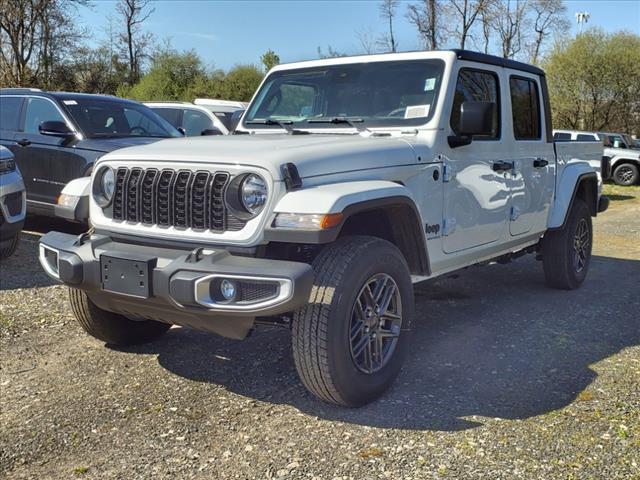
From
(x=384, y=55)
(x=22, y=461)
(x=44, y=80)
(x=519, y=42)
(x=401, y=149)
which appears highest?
(x=519, y=42)

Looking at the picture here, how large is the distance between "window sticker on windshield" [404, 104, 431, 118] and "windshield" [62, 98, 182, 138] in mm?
4931

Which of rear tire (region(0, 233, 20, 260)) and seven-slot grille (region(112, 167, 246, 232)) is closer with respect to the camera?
seven-slot grille (region(112, 167, 246, 232))

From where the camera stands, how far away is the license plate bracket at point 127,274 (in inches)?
128

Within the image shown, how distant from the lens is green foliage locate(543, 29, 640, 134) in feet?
88.4

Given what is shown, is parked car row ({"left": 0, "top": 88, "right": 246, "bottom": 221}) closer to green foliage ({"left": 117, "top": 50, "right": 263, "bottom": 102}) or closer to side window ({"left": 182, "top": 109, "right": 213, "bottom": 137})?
side window ({"left": 182, "top": 109, "right": 213, "bottom": 137})

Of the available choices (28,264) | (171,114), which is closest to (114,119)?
(28,264)

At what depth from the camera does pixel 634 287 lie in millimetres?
6672

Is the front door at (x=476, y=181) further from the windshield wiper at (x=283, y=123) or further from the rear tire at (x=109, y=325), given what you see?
the rear tire at (x=109, y=325)

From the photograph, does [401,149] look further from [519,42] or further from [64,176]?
[519,42]

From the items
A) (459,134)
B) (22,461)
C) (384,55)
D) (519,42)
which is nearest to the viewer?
(22,461)

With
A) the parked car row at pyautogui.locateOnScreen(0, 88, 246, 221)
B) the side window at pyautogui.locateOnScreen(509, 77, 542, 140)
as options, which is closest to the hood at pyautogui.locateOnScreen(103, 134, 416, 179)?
the side window at pyautogui.locateOnScreen(509, 77, 542, 140)

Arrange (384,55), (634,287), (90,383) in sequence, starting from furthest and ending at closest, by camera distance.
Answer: (634,287) < (384,55) < (90,383)

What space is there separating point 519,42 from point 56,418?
120ft

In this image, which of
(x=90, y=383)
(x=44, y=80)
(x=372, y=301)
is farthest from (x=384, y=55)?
(x=44, y=80)
